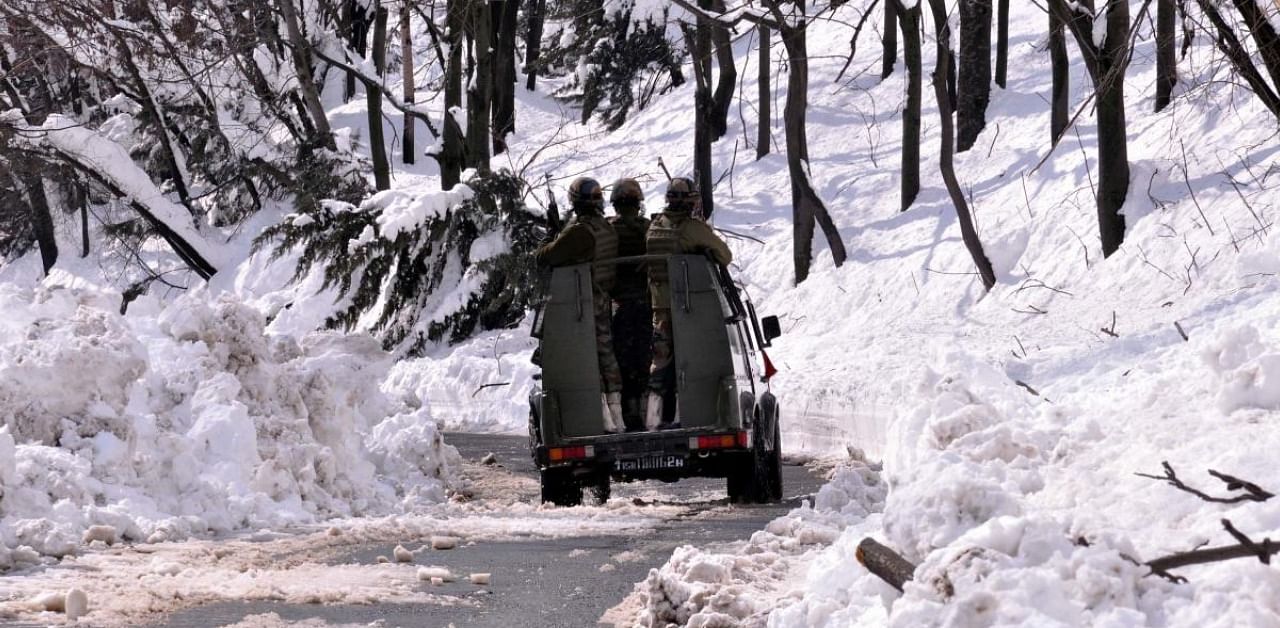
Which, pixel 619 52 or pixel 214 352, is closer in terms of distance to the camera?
pixel 214 352

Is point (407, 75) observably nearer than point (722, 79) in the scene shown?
No

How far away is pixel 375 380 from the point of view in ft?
44.4

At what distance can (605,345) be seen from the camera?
11812mm

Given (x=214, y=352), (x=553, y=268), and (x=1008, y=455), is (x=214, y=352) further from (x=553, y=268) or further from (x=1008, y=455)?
(x=1008, y=455)

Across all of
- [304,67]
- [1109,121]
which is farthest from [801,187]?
[304,67]

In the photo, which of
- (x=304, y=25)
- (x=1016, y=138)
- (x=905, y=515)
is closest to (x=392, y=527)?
(x=905, y=515)

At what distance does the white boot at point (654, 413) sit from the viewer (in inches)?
464

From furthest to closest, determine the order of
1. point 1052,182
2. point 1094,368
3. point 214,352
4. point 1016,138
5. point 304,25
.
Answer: point 304,25
point 1016,138
point 1052,182
point 214,352
point 1094,368

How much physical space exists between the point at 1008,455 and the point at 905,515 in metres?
1.11

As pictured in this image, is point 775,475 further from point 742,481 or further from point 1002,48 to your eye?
point 1002,48

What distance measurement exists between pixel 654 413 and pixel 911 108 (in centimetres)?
1558

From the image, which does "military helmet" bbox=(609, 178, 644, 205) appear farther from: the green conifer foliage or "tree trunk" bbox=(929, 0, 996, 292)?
the green conifer foliage

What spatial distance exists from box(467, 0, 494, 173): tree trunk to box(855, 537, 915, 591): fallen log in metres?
22.8

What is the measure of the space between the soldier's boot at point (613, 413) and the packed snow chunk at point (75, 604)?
5673 mm
